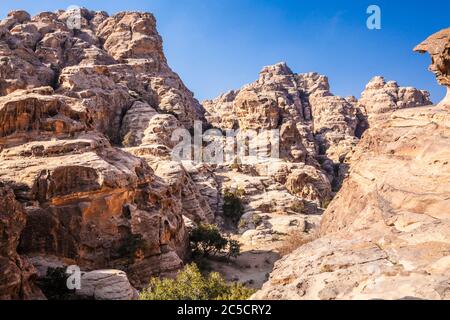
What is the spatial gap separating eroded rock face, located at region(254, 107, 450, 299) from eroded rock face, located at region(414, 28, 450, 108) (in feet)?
8.54

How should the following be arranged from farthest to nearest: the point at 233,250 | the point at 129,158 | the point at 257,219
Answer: the point at 257,219
the point at 233,250
the point at 129,158

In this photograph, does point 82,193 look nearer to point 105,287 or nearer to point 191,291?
point 105,287

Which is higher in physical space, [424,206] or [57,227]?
[424,206]

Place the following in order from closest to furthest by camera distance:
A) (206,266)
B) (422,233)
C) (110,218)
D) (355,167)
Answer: (422,233), (355,167), (110,218), (206,266)

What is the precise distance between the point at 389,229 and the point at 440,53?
1166 cm

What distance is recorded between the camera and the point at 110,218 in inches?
1335

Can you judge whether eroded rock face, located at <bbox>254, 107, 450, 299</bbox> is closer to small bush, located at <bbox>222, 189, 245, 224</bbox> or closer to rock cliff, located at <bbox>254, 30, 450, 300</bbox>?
rock cliff, located at <bbox>254, 30, 450, 300</bbox>

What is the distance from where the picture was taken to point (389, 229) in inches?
585

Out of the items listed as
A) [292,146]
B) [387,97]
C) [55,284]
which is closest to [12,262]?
[55,284]

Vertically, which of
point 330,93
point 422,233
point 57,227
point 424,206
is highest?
point 330,93

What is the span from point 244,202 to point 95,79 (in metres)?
41.9

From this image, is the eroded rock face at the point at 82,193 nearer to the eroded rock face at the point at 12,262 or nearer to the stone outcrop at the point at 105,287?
the eroded rock face at the point at 12,262

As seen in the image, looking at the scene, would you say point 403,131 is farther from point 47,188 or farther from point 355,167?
point 47,188

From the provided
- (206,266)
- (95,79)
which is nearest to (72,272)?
(206,266)
